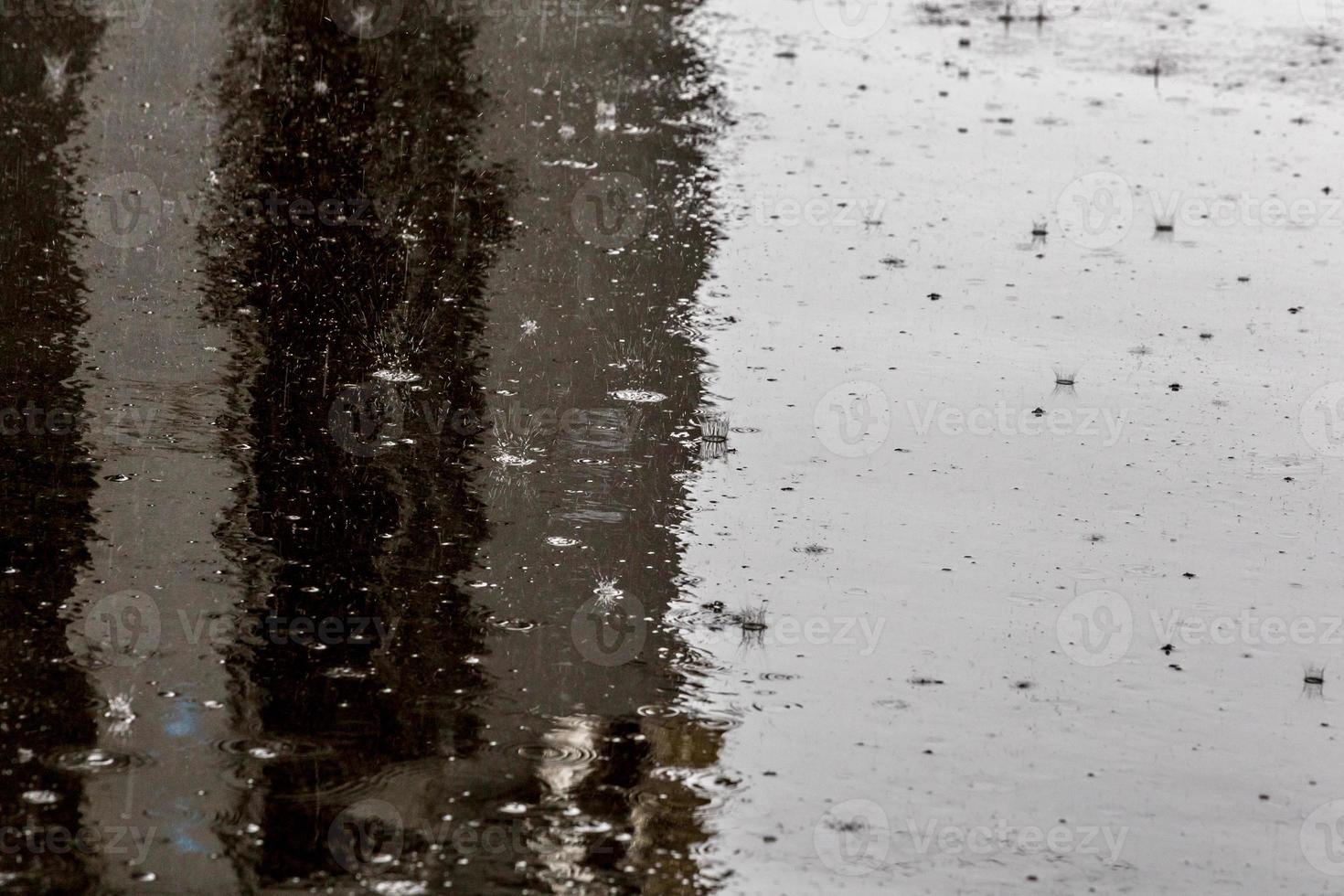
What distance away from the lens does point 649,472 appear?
370 inches

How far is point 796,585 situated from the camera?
27.2 feet

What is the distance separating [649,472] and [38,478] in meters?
3.52

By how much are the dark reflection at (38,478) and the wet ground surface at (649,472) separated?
32mm

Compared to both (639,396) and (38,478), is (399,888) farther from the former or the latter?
(639,396)

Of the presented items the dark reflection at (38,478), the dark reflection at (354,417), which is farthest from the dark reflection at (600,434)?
the dark reflection at (38,478)

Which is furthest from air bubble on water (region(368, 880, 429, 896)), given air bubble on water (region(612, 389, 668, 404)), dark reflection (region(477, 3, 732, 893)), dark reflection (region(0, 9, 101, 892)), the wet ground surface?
air bubble on water (region(612, 389, 668, 404))

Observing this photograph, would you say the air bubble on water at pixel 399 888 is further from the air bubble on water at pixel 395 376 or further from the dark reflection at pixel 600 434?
the air bubble on water at pixel 395 376

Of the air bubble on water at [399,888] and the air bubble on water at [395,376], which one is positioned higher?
the air bubble on water at [395,376]

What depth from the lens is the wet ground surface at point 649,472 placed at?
21.1 feet

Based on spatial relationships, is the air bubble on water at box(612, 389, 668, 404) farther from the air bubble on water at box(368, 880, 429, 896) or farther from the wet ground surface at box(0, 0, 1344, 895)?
the air bubble on water at box(368, 880, 429, 896)

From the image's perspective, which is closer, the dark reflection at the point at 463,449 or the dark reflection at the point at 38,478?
the dark reflection at the point at 38,478

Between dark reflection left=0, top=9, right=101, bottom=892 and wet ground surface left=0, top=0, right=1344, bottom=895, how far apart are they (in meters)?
0.03

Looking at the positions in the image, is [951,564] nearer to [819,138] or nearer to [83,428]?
[83,428]

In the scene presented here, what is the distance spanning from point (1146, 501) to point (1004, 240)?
445 centimetres
